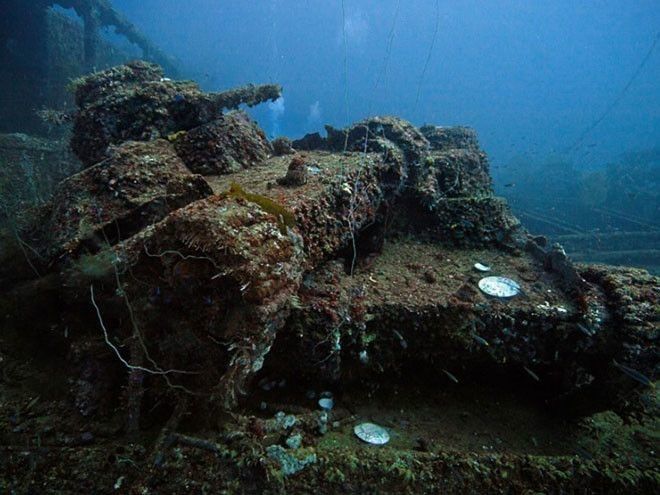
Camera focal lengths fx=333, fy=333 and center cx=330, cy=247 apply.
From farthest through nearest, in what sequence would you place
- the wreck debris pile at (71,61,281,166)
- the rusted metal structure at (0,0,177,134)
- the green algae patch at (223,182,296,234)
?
the rusted metal structure at (0,0,177,134), the wreck debris pile at (71,61,281,166), the green algae patch at (223,182,296,234)

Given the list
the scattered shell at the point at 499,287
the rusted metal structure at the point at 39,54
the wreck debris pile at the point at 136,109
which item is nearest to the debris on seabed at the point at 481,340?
the scattered shell at the point at 499,287

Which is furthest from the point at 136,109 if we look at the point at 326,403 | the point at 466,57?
the point at 466,57

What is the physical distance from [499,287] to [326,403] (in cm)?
271

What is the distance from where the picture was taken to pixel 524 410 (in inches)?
167

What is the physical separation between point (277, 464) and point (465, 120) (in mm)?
146789

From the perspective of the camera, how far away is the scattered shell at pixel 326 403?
377 cm

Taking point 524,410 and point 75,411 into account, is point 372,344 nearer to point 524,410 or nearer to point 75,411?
point 524,410

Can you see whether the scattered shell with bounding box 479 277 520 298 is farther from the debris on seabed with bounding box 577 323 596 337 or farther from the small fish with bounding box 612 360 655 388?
the small fish with bounding box 612 360 655 388

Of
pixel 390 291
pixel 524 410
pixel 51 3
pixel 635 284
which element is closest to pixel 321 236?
pixel 390 291

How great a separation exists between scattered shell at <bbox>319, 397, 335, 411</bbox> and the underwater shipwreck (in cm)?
4

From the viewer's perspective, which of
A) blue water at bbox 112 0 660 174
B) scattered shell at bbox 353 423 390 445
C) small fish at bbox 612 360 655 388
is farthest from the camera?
blue water at bbox 112 0 660 174

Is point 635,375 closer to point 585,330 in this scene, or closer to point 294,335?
point 585,330

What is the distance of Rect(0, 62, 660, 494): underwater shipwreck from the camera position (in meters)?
2.55

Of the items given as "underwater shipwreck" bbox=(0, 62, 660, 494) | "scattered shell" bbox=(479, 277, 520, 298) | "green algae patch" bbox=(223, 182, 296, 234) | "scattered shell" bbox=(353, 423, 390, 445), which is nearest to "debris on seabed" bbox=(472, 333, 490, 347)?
"underwater shipwreck" bbox=(0, 62, 660, 494)
